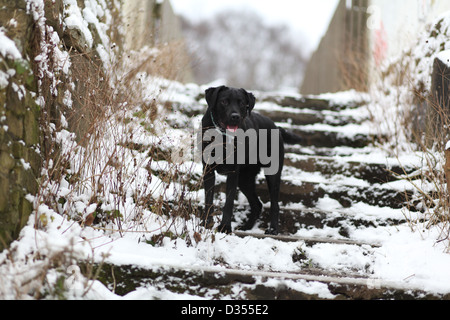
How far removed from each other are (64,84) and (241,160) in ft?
4.64

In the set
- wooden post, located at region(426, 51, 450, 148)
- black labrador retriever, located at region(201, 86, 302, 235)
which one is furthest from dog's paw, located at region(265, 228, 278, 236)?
wooden post, located at region(426, 51, 450, 148)

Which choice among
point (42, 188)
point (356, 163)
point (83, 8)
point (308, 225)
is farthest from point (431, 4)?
point (42, 188)

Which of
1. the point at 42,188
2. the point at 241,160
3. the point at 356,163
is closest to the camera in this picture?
the point at 42,188

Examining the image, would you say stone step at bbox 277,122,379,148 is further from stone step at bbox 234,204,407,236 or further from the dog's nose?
the dog's nose

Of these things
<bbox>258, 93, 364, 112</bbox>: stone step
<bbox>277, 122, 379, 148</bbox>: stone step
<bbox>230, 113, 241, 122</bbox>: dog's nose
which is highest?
<bbox>258, 93, 364, 112</bbox>: stone step

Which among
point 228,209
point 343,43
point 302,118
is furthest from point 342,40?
point 228,209

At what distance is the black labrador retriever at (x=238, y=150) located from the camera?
3078 millimetres

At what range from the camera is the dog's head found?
3.15 meters

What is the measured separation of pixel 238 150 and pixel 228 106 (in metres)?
0.37

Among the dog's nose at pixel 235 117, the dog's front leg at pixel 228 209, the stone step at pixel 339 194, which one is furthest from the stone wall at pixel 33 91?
the stone step at pixel 339 194

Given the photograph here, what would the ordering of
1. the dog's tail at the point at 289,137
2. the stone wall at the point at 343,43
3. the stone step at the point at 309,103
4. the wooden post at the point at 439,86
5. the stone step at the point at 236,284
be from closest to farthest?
the stone step at the point at 236,284 → the wooden post at the point at 439,86 → the dog's tail at the point at 289,137 → the stone step at the point at 309,103 → the stone wall at the point at 343,43

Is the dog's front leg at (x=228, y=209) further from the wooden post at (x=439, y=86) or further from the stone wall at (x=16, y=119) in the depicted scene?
the wooden post at (x=439, y=86)
